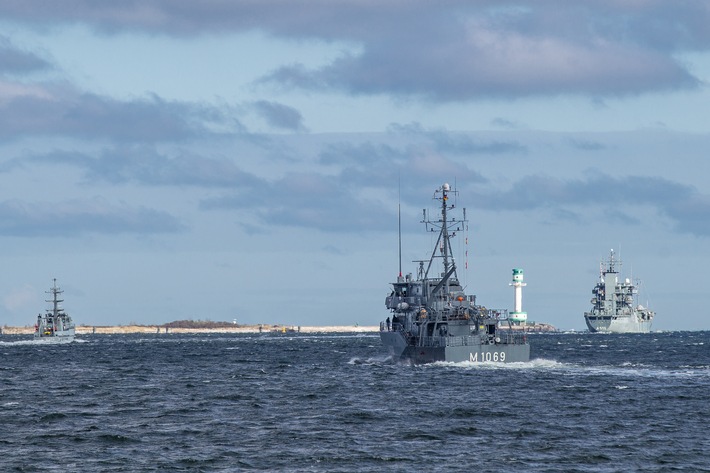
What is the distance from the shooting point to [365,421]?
57281 mm

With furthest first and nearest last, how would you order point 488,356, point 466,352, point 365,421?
1. point 488,356
2. point 466,352
3. point 365,421

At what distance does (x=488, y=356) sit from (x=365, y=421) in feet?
139

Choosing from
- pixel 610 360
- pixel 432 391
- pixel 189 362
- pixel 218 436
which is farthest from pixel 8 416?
pixel 610 360

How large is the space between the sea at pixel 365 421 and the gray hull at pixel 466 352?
850 millimetres

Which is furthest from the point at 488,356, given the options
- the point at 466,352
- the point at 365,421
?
the point at 365,421

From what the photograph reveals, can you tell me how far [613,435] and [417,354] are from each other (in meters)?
47.6

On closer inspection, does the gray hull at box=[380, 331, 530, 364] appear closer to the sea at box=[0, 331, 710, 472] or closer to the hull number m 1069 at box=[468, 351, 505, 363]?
the hull number m 1069 at box=[468, 351, 505, 363]

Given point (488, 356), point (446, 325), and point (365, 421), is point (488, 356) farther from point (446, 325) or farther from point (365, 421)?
point (365, 421)

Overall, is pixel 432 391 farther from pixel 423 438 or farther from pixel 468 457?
pixel 468 457

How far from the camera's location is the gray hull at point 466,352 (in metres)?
95.5

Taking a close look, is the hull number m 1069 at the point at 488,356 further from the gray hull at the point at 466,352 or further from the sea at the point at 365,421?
the sea at the point at 365,421

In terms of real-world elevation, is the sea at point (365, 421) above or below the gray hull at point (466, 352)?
below

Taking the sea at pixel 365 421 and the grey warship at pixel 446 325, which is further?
the grey warship at pixel 446 325

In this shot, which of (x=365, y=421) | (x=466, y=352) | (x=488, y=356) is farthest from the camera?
(x=488, y=356)
